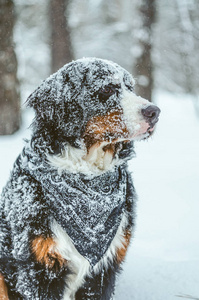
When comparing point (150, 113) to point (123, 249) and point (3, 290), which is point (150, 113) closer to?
point (123, 249)

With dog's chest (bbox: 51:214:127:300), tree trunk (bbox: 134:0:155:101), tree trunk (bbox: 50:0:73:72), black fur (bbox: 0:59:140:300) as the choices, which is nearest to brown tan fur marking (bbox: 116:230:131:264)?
dog's chest (bbox: 51:214:127:300)

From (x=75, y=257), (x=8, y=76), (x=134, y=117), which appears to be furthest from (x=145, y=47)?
(x=75, y=257)

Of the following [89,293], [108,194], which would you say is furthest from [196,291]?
[108,194]

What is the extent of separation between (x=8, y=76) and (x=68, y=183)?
17.4 ft

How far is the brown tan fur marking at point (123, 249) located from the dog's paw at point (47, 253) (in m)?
0.47

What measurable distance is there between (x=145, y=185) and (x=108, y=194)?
285cm

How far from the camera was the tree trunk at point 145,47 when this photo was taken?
788 centimetres

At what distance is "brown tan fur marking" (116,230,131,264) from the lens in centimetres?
259

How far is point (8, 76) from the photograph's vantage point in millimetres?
7145

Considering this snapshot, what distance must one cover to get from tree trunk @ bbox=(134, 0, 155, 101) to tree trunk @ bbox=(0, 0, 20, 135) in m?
2.74

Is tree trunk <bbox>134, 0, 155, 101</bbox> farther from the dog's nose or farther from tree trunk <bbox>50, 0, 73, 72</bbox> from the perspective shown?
the dog's nose

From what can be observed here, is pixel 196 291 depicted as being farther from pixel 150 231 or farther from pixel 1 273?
pixel 1 273

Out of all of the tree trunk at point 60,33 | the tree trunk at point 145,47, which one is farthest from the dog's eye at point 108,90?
the tree trunk at point 60,33

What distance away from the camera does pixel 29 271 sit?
2312mm
